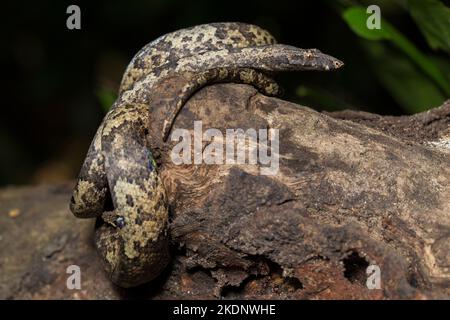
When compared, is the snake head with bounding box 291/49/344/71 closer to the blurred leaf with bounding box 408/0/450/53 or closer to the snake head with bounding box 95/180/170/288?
the blurred leaf with bounding box 408/0/450/53

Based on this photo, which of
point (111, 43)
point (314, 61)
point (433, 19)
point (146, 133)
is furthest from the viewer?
point (111, 43)

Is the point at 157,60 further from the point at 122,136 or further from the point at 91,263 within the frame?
the point at 91,263

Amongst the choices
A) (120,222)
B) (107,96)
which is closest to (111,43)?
(107,96)

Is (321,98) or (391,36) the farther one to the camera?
(321,98)

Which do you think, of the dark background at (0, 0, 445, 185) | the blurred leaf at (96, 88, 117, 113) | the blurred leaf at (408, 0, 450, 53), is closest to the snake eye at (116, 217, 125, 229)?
the blurred leaf at (96, 88, 117, 113)

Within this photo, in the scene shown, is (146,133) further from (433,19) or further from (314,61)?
(433,19)
